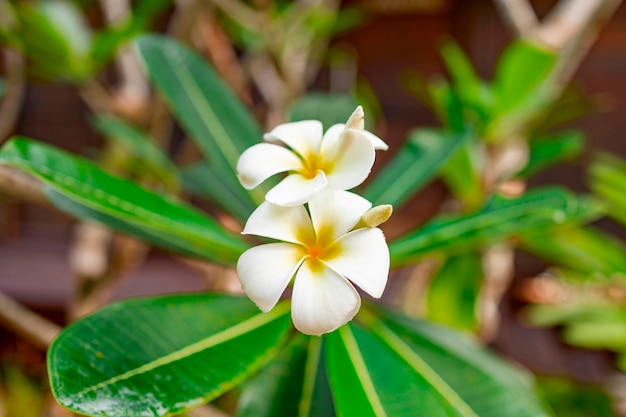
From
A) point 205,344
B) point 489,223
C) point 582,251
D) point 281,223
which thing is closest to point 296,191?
A: point 281,223

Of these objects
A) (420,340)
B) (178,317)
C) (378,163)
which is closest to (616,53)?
(378,163)

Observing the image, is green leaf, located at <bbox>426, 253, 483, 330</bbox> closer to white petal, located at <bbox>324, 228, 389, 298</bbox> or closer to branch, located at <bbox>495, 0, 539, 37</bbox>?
branch, located at <bbox>495, 0, 539, 37</bbox>

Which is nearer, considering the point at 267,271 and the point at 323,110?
the point at 267,271

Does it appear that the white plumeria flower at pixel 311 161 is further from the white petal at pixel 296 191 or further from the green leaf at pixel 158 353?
the green leaf at pixel 158 353

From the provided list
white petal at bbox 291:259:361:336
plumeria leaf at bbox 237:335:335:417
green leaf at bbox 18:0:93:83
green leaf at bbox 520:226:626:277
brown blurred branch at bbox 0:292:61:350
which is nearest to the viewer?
white petal at bbox 291:259:361:336

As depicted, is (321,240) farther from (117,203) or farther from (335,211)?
(117,203)

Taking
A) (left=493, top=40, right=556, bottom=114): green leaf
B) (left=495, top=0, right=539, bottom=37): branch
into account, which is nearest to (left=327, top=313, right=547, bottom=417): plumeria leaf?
(left=493, top=40, right=556, bottom=114): green leaf

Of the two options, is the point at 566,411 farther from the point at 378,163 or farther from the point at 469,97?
the point at 378,163

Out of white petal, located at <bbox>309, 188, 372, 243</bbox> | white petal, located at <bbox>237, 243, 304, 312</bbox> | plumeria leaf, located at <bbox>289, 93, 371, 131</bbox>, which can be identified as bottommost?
white petal, located at <bbox>237, 243, 304, 312</bbox>
